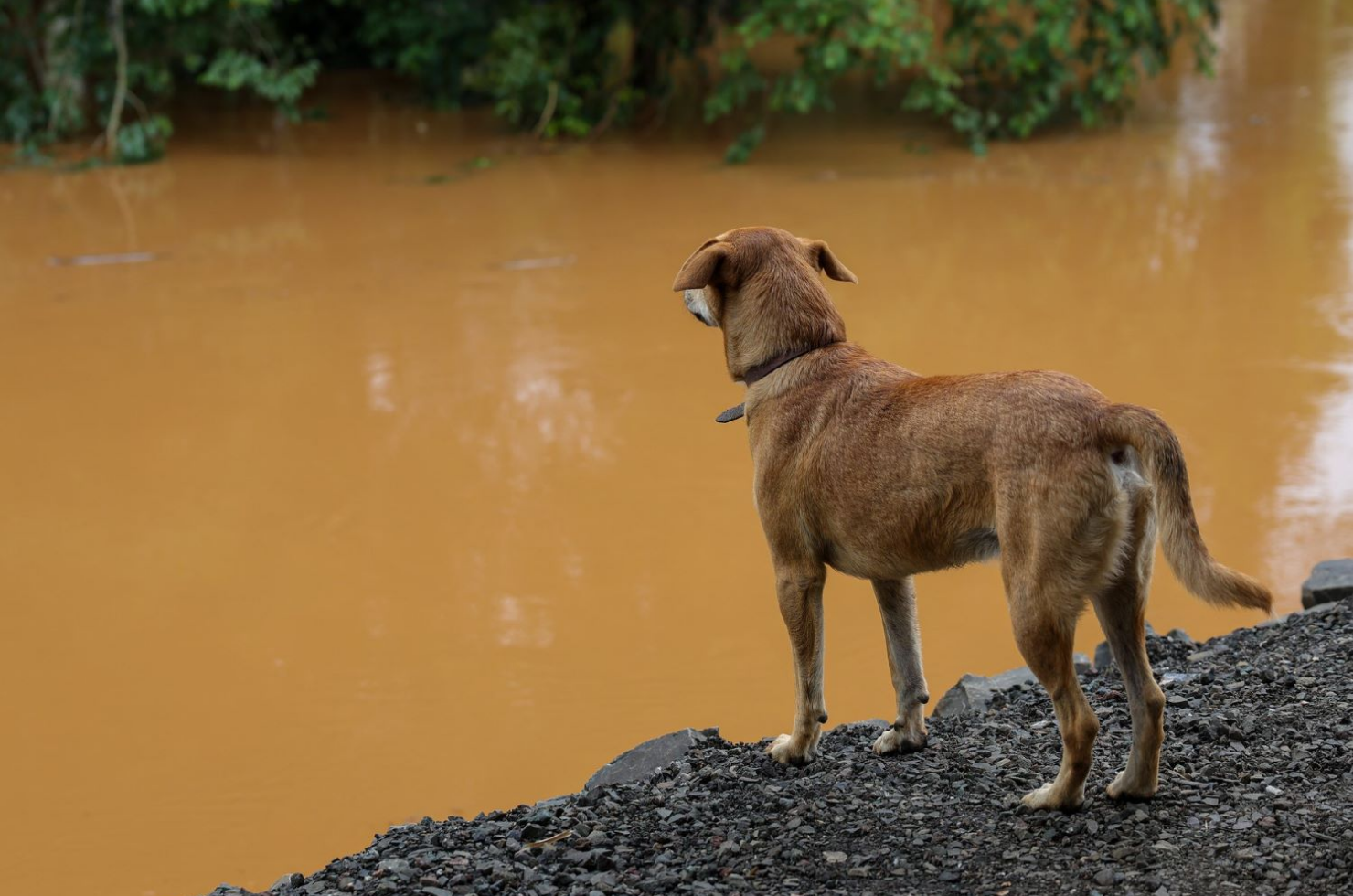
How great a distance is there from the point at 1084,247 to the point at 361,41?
11453 millimetres

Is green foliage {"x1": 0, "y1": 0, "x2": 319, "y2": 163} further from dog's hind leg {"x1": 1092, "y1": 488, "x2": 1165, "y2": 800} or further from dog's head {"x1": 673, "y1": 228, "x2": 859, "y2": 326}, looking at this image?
dog's hind leg {"x1": 1092, "y1": 488, "x2": 1165, "y2": 800}

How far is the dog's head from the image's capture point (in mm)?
4508

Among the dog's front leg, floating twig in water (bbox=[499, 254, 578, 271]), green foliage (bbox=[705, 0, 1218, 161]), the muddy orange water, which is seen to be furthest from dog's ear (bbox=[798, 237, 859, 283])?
green foliage (bbox=[705, 0, 1218, 161])

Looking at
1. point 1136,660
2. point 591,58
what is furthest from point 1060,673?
point 591,58

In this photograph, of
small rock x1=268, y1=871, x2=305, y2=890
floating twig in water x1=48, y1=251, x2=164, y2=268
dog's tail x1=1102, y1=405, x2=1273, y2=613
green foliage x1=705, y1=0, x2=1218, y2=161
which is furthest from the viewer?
green foliage x1=705, y1=0, x2=1218, y2=161

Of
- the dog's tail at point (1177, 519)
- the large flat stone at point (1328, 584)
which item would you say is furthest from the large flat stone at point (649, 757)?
the large flat stone at point (1328, 584)

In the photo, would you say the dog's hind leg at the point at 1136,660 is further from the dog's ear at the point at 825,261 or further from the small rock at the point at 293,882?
the small rock at the point at 293,882

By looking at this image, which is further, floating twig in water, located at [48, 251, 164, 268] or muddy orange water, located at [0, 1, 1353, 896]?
floating twig in water, located at [48, 251, 164, 268]

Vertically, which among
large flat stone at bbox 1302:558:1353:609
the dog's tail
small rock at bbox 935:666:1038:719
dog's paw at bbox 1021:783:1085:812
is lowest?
small rock at bbox 935:666:1038:719

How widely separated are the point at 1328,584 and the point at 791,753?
9.07 ft

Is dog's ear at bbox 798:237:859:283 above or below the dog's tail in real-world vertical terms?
above

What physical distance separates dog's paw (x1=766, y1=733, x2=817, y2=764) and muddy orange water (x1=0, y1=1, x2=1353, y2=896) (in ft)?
4.32

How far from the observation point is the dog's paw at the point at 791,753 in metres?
4.58

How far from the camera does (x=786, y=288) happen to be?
4.52 meters
